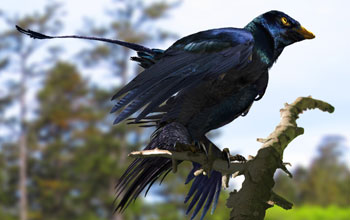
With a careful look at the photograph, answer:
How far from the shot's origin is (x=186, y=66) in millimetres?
2070

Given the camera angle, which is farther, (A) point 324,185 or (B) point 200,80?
(A) point 324,185

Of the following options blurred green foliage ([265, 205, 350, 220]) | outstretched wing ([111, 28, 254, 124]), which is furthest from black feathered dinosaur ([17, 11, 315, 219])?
blurred green foliage ([265, 205, 350, 220])

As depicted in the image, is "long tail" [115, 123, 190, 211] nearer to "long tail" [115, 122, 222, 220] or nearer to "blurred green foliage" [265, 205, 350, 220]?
"long tail" [115, 122, 222, 220]

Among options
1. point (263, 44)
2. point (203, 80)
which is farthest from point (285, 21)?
point (203, 80)

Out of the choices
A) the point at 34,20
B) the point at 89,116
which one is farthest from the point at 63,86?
the point at 34,20

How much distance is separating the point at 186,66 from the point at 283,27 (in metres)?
0.57

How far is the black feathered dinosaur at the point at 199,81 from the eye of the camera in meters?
2.03

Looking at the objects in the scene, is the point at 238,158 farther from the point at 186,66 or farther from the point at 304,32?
the point at 304,32

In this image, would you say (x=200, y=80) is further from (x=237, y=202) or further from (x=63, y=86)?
(x=63, y=86)

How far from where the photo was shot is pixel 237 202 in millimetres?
2012

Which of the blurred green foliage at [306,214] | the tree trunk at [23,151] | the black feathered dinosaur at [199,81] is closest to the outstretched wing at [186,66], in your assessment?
the black feathered dinosaur at [199,81]

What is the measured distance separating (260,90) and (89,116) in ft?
58.3

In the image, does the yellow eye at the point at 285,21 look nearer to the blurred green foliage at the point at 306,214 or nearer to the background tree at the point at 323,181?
the blurred green foliage at the point at 306,214

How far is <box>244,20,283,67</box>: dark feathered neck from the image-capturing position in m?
2.27
